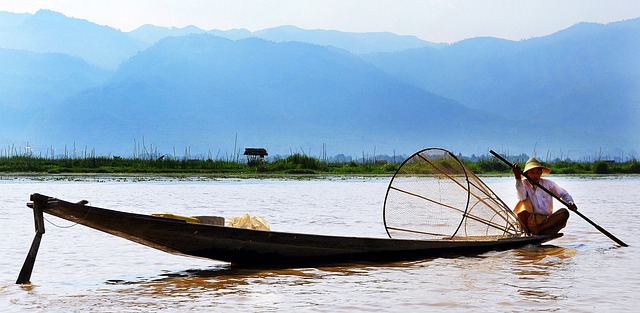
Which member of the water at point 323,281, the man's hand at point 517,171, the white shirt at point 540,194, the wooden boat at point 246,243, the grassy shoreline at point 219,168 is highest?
the grassy shoreline at point 219,168

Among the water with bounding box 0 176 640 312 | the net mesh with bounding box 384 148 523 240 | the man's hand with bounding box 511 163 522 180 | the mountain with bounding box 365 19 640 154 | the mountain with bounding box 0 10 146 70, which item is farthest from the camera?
the mountain with bounding box 0 10 146 70

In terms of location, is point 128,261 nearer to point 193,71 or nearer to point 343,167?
point 343,167

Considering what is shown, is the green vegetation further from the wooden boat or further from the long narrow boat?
the wooden boat

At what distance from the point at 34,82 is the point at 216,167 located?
10287cm

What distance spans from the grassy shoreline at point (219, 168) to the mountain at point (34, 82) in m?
89.7

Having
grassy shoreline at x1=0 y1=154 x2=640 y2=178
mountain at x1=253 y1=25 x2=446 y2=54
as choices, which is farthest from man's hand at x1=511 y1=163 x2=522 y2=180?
mountain at x1=253 y1=25 x2=446 y2=54

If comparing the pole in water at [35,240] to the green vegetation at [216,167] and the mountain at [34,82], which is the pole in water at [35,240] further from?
the mountain at [34,82]

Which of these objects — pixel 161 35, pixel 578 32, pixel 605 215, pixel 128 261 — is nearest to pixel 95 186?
pixel 605 215

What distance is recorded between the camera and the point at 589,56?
126500 mm

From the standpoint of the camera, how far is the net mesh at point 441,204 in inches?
337

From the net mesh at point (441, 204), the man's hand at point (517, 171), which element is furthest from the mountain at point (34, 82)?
the man's hand at point (517, 171)

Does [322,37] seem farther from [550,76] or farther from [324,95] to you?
[550,76]

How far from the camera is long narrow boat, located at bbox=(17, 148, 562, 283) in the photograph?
6242 mm

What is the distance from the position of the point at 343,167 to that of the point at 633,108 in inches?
3424
